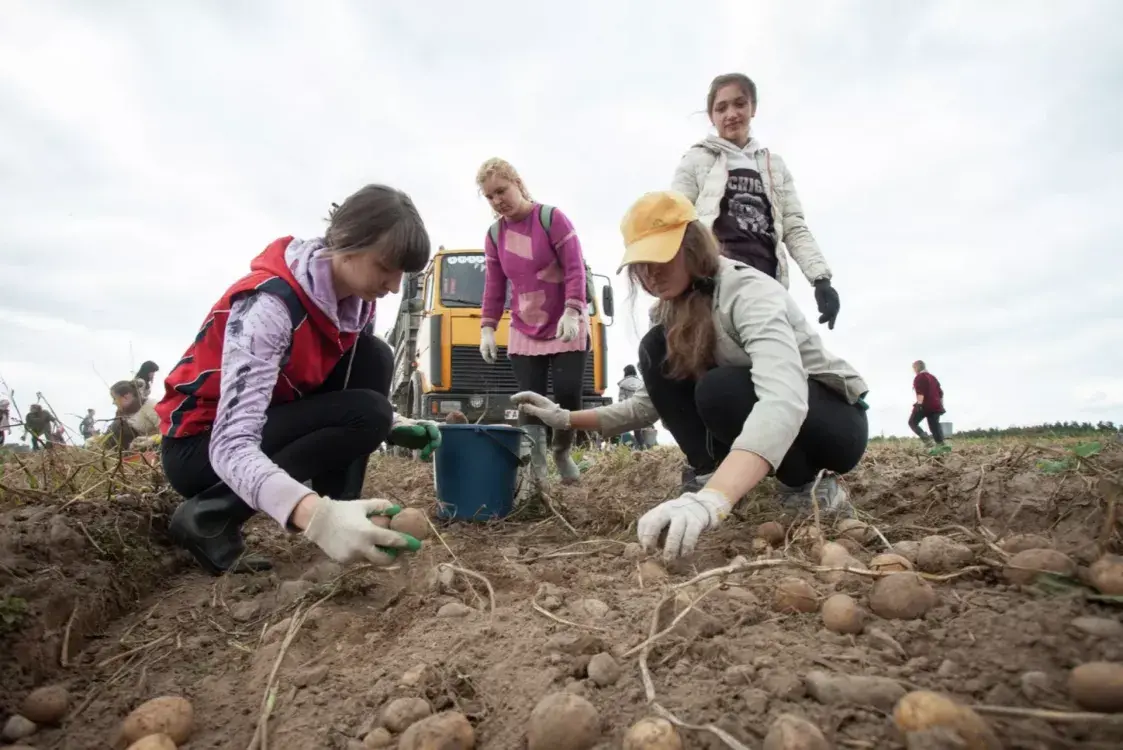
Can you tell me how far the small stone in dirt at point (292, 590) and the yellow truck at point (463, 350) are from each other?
4374 mm

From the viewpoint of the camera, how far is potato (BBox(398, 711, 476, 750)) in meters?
1.04

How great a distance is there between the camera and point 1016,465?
2840mm

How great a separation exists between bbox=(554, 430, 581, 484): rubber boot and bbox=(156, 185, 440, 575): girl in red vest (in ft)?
3.87

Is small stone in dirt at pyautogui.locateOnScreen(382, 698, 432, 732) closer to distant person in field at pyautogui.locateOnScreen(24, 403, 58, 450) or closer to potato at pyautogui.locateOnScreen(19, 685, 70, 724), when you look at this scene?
potato at pyautogui.locateOnScreen(19, 685, 70, 724)

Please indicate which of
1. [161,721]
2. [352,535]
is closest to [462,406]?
[352,535]

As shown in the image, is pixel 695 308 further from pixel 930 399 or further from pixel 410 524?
pixel 930 399

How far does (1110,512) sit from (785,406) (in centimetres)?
65

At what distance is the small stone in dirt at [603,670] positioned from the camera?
1164 mm

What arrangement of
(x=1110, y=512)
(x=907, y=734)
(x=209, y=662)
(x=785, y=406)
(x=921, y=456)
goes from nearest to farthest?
(x=907, y=734)
(x=1110, y=512)
(x=209, y=662)
(x=785, y=406)
(x=921, y=456)

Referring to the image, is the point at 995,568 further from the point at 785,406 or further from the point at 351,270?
the point at 351,270

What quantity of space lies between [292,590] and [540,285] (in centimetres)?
191

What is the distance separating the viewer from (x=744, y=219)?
294 cm

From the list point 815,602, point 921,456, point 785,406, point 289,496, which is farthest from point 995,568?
point 921,456

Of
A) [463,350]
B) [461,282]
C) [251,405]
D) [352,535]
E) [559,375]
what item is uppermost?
[461,282]
